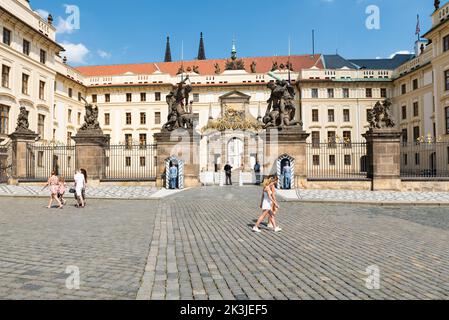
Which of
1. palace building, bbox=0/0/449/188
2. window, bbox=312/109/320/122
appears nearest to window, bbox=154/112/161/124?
palace building, bbox=0/0/449/188

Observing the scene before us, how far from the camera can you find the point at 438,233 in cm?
736

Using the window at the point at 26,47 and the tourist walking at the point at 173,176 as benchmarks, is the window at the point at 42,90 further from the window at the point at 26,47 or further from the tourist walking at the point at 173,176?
the tourist walking at the point at 173,176

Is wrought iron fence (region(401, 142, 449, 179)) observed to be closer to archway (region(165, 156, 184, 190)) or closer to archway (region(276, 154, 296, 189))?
archway (region(276, 154, 296, 189))

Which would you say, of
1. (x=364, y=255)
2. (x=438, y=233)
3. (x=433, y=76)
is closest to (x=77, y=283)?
(x=364, y=255)

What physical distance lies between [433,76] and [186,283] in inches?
1456

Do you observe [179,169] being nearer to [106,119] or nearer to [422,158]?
[422,158]

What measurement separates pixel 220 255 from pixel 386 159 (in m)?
15.2

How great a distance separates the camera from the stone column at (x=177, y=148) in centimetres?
1877

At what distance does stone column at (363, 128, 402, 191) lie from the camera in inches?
692

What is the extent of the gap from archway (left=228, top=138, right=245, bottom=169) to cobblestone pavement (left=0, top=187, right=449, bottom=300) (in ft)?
113

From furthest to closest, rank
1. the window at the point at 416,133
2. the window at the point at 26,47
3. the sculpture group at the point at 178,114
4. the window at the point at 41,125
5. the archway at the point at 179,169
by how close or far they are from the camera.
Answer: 1. the window at the point at 416,133
2. the window at the point at 41,125
3. the window at the point at 26,47
4. the sculpture group at the point at 178,114
5. the archway at the point at 179,169

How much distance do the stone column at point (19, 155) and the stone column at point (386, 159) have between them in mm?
20656

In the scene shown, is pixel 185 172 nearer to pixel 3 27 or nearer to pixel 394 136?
pixel 394 136

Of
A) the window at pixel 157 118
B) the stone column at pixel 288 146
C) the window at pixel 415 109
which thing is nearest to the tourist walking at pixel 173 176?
the stone column at pixel 288 146
